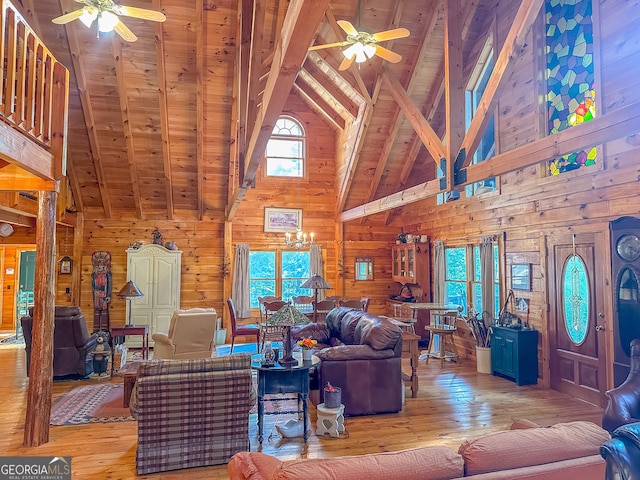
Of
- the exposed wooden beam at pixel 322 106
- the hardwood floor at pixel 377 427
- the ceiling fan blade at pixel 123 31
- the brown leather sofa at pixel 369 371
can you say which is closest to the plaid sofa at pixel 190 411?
the hardwood floor at pixel 377 427

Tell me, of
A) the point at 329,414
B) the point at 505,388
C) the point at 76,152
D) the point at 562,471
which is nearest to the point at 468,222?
the point at 505,388

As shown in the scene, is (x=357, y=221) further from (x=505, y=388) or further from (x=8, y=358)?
(x=8, y=358)

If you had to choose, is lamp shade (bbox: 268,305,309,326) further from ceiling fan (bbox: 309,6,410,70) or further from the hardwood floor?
ceiling fan (bbox: 309,6,410,70)

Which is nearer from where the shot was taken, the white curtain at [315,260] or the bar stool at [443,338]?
the bar stool at [443,338]

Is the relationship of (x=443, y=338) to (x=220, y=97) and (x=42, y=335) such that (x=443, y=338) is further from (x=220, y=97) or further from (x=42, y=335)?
(x=42, y=335)

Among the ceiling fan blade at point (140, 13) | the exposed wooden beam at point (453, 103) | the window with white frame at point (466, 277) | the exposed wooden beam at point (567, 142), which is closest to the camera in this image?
the exposed wooden beam at point (567, 142)

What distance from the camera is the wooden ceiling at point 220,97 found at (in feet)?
19.4

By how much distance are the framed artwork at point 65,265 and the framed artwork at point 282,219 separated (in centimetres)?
433

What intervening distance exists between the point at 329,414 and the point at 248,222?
6.25m

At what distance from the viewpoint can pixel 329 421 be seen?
4.09 meters

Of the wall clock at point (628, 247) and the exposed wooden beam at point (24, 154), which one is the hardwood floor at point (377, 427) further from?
the exposed wooden beam at point (24, 154)

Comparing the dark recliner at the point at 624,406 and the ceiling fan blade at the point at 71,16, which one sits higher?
the ceiling fan blade at the point at 71,16

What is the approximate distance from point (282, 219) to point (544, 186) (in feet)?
18.8

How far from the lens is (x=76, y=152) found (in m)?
7.64
